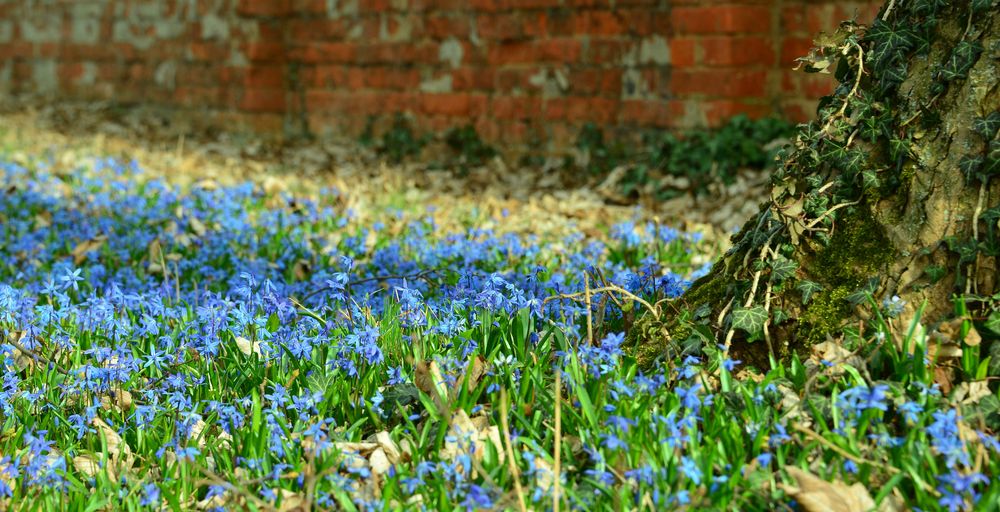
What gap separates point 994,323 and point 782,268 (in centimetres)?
46

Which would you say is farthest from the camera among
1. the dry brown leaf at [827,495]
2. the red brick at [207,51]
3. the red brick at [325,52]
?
the red brick at [207,51]

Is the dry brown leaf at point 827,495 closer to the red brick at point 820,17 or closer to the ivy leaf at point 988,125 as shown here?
the ivy leaf at point 988,125

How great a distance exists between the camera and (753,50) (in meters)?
5.43

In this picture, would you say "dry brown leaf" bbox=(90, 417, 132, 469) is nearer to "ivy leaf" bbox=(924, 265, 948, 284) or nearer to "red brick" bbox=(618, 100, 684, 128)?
"ivy leaf" bbox=(924, 265, 948, 284)

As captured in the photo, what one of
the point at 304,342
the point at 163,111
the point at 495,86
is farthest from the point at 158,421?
the point at 163,111

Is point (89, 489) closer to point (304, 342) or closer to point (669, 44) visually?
point (304, 342)

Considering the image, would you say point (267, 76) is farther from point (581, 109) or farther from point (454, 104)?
point (581, 109)

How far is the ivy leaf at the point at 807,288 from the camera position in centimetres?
230

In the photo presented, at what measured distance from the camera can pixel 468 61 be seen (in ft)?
21.6

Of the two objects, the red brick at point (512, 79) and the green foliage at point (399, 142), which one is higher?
the red brick at point (512, 79)

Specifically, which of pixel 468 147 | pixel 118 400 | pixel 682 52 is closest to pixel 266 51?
pixel 468 147

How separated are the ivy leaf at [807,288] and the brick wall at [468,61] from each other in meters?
3.05

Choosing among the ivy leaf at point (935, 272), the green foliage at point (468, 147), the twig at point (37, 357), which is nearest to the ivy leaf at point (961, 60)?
the ivy leaf at point (935, 272)

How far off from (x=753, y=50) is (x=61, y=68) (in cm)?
701
